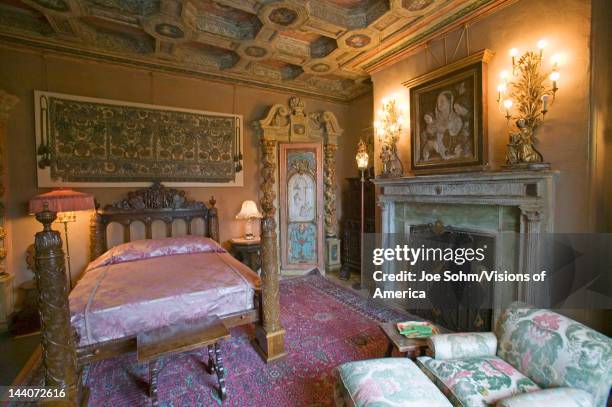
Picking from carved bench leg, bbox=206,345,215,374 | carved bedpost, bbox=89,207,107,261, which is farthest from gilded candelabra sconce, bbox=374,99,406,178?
carved bedpost, bbox=89,207,107,261

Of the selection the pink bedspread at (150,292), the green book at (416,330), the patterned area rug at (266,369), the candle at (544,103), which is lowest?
the patterned area rug at (266,369)

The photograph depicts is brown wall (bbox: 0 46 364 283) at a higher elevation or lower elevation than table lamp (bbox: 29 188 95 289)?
higher

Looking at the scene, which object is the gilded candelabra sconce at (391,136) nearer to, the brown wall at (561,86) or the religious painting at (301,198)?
the brown wall at (561,86)

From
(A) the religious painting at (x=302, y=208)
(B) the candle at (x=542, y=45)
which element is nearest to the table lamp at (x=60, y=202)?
(A) the religious painting at (x=302, y=208)

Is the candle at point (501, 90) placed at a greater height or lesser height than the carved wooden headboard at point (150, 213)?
greater

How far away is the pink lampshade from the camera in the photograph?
2.82 m

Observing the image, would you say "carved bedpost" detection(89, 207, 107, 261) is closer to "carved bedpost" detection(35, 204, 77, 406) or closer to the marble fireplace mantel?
"carved bedpost" detection(35, 204, 77, 406)

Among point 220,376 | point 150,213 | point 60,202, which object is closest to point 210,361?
point 220,376

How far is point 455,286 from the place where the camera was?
119 inches

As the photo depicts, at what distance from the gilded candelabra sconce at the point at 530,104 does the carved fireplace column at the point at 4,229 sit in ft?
16.9

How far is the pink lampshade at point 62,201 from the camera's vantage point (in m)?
2.82

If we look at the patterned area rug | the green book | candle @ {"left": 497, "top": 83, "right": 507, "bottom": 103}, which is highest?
candle @ {"left": 497, "top": 83, "right": 507, "bottom": 103}

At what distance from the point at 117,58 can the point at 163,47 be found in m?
0.65

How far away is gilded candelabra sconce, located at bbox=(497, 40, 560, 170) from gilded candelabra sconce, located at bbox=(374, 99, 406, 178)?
129 centimetres
